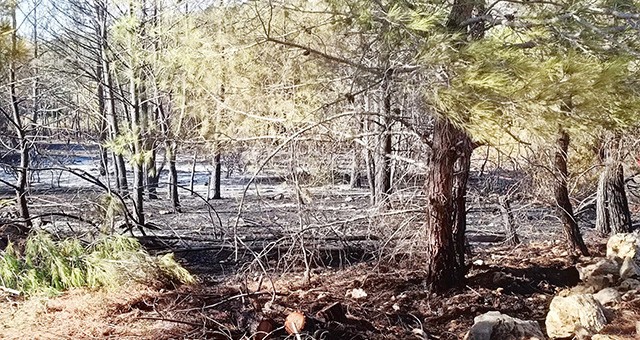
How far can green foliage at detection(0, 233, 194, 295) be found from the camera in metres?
4.77

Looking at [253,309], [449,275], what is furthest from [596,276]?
[253,309]

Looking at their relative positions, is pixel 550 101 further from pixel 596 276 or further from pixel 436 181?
pixel 596 276

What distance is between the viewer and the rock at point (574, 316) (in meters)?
3.86

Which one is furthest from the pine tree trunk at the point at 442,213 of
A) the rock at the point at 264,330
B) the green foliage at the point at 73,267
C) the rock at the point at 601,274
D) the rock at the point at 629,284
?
the green foliage at the point at 73,267

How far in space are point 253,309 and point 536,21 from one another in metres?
2.76

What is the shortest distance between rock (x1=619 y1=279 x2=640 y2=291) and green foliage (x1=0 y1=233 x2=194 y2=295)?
3661 mm

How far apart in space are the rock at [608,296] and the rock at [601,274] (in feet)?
1.09

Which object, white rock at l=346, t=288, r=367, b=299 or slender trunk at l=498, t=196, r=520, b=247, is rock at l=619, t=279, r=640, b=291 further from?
white rock at l=346, t=288, r=367, b=299

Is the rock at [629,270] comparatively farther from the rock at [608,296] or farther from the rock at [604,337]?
the rock at [604,337]

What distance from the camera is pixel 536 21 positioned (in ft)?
13.1

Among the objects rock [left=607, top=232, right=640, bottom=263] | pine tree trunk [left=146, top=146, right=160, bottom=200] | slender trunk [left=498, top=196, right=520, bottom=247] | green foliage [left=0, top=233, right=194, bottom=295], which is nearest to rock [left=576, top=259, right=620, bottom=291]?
rock [left=607, top=232, right=640, bottom=263]

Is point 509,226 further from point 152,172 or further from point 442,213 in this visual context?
point 152,172

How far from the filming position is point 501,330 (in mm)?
3936

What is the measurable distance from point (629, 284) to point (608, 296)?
0.49 metres
